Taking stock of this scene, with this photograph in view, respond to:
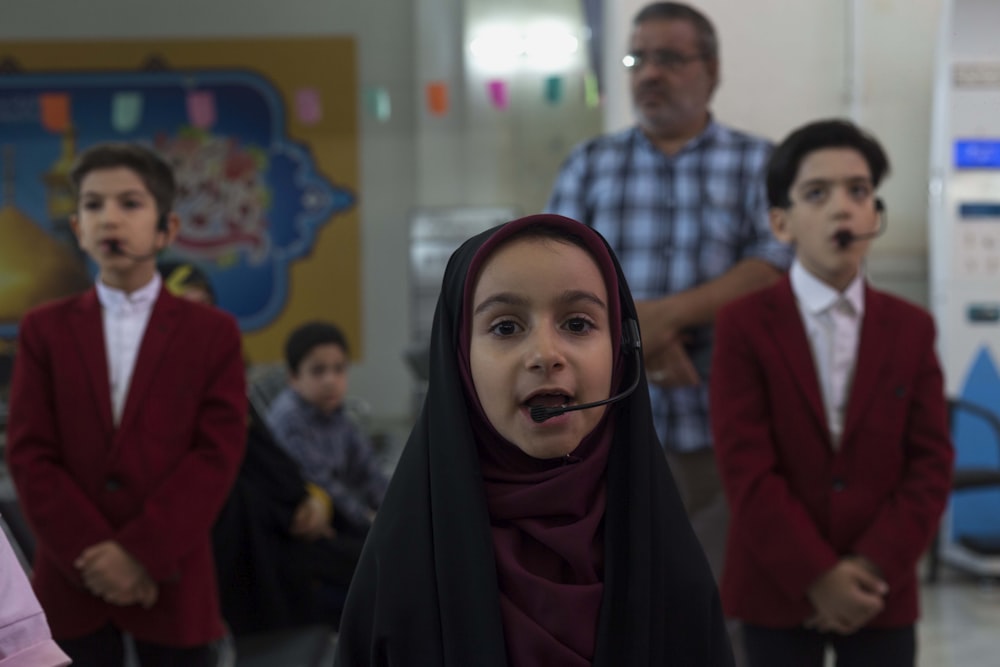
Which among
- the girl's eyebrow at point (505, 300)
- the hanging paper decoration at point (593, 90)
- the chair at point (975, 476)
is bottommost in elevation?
the chair at point (975, 476)

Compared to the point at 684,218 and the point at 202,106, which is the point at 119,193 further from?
the point at 202,106

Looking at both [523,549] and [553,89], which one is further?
[553,89]

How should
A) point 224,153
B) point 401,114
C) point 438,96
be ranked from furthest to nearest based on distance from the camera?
1. point 224,153
2. point 401,114
3. point 438,96

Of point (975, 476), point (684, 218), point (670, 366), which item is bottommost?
point (975, 476)

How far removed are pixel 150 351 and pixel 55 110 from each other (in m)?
7.26

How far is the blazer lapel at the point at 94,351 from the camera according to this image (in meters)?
1.83

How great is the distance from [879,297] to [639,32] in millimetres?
720

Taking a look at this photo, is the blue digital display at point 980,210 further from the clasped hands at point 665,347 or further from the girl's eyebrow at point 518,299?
the girl's eyebrow at point 518,299

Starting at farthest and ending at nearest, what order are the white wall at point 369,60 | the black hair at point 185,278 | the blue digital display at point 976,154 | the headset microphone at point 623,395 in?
the white wall at point 369,60 → the blue digital display at point 976,154 → the black hair at point 185,278 → the headset microphone at point 623,395

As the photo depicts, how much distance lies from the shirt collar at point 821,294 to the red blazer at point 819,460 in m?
0.02

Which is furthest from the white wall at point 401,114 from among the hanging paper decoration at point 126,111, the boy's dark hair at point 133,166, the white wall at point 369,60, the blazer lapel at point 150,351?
the blazer lapel at point 150,351

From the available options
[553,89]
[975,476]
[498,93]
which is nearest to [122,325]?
[975,476]

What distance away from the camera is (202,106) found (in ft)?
27.5

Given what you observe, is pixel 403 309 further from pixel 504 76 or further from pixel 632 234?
pixel 632 234
